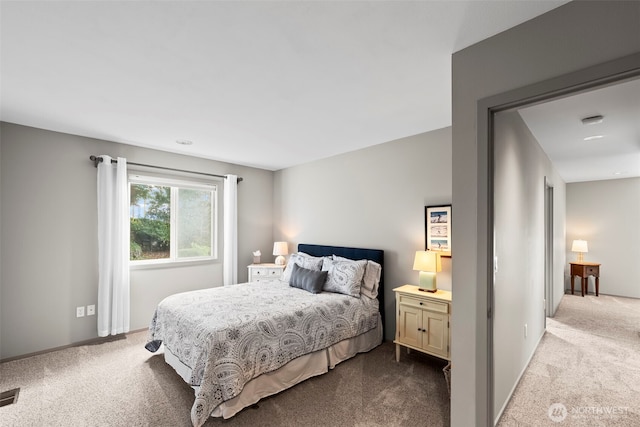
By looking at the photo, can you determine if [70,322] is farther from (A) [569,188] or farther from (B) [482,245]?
(A) [569,188]

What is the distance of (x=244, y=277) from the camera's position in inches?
196

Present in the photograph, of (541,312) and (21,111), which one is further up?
(21,111)

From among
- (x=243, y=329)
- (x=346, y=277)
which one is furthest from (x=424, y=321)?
(x=243, y=329)

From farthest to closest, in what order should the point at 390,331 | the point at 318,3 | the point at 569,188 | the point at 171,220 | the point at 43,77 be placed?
the point at 569,188 < the point at 171,220 < the point at 390,331 < the point at 43,77 < the point at 318,3

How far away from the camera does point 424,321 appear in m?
2.85

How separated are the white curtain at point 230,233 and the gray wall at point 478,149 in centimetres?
362

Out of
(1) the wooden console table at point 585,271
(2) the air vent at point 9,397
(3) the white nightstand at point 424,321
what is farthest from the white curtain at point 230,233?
(1) the wooden console table at point 585,271

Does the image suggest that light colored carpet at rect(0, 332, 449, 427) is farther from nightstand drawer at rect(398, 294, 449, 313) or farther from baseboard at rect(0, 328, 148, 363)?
nightstand drawer at rect(398, 294, 449, 313)

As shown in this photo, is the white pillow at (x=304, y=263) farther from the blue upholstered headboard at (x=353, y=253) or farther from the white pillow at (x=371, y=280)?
the white pillow at (x=371, y=280)

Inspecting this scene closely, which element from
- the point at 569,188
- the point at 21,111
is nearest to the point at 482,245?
the point at 21,111

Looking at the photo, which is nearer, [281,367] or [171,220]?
[281,367]

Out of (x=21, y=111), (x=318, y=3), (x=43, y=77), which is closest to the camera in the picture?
(x=318, y=3)

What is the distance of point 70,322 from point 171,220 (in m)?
1.63

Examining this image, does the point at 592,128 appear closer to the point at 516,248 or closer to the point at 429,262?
the point at 516,248
